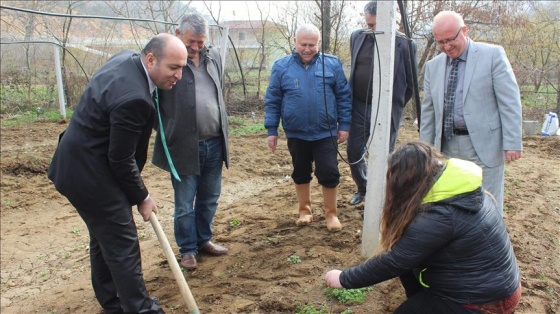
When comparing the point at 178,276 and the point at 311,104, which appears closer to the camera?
the point at 178,276

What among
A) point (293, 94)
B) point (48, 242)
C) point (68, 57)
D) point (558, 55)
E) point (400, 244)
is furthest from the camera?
point (68, 57)

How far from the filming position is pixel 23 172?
6996mm

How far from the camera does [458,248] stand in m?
2.12

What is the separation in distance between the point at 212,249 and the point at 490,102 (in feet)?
8.16

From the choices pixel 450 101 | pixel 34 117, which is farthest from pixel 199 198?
pixel 34 117

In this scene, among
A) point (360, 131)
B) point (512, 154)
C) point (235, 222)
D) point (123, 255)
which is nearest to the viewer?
point (123, 255)

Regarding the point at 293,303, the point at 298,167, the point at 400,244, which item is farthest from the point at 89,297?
the point at 400,244

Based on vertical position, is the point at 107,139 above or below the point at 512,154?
above

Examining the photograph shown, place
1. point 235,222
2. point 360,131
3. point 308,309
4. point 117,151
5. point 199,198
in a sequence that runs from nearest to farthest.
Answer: point 117,151 < point 308,309 < point 199,198 < point 360,131 < point 235,222

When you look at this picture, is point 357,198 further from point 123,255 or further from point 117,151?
point 117,151

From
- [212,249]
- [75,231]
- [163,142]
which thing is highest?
[163,142]

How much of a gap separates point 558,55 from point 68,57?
39.3 feet

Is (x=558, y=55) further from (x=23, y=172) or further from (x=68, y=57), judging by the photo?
(x=68, y=57)

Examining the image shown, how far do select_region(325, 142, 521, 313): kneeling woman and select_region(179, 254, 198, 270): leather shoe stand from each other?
182cm
